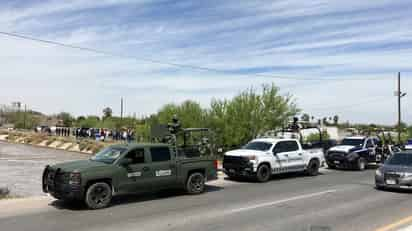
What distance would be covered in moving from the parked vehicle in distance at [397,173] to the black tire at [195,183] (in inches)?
244

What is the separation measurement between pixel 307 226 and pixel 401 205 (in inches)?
170

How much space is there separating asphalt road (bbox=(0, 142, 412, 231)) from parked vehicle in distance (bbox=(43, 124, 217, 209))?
1.33 feet

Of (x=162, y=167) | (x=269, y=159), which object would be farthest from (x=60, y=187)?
(x=269, y=159)

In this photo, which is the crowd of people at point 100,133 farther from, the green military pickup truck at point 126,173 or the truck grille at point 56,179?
the truck grille at point 56,179

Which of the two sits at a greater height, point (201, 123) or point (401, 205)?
point (201, 123)

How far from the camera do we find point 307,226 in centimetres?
902

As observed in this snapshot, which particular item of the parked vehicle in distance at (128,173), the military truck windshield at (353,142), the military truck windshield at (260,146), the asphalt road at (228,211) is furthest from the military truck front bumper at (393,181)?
the military truck windshield at (353,142)

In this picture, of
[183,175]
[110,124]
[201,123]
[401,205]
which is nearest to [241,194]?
[183,175]

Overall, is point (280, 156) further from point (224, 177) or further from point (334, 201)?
point (334, 201)

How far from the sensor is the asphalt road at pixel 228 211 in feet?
29.8

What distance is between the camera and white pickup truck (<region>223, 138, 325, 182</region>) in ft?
57.8

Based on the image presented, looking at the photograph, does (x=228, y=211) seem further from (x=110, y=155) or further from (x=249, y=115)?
(x=249, y=115)

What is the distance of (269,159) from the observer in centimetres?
1811

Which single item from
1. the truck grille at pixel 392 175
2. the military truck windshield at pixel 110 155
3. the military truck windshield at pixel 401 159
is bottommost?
the truck grille at pixel 392 175
